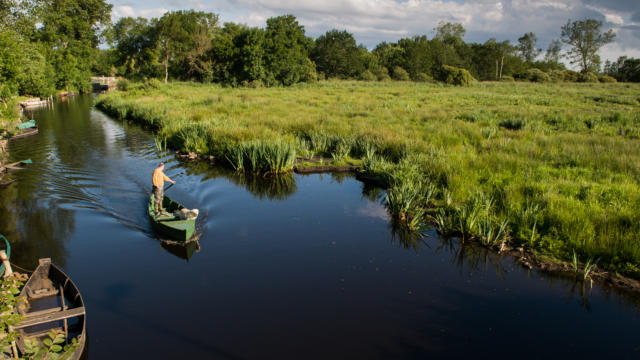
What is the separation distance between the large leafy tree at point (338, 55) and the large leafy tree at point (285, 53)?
14.0 m

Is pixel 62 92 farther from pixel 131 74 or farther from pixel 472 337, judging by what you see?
pixel 472 337

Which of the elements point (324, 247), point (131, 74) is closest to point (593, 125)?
point (324, 247)

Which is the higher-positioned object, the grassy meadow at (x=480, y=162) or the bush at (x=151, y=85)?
the bush at (x=151, y=85)

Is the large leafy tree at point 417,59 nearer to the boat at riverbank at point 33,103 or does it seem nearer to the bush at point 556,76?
the bush at point 556,76

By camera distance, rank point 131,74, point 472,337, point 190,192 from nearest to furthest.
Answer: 1. point 472,337
2. point 190,192
3. point 131,74

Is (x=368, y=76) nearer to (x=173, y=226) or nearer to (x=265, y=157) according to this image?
(x=265, y=157)

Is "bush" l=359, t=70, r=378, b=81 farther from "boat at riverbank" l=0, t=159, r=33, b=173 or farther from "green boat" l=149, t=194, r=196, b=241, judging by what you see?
"green boat" l=149, t=194, r=196, b=241

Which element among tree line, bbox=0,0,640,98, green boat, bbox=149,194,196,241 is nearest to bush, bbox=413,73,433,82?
tree line, bbox=0,0,640,98

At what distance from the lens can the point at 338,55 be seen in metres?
84.8

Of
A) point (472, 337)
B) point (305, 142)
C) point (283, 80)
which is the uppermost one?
point (283, 80)

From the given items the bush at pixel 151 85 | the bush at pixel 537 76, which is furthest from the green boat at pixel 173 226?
the bush at pixel 537 76

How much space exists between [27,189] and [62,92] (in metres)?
61.7

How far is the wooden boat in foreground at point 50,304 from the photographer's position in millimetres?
6660

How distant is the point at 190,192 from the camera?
50.3 ft
